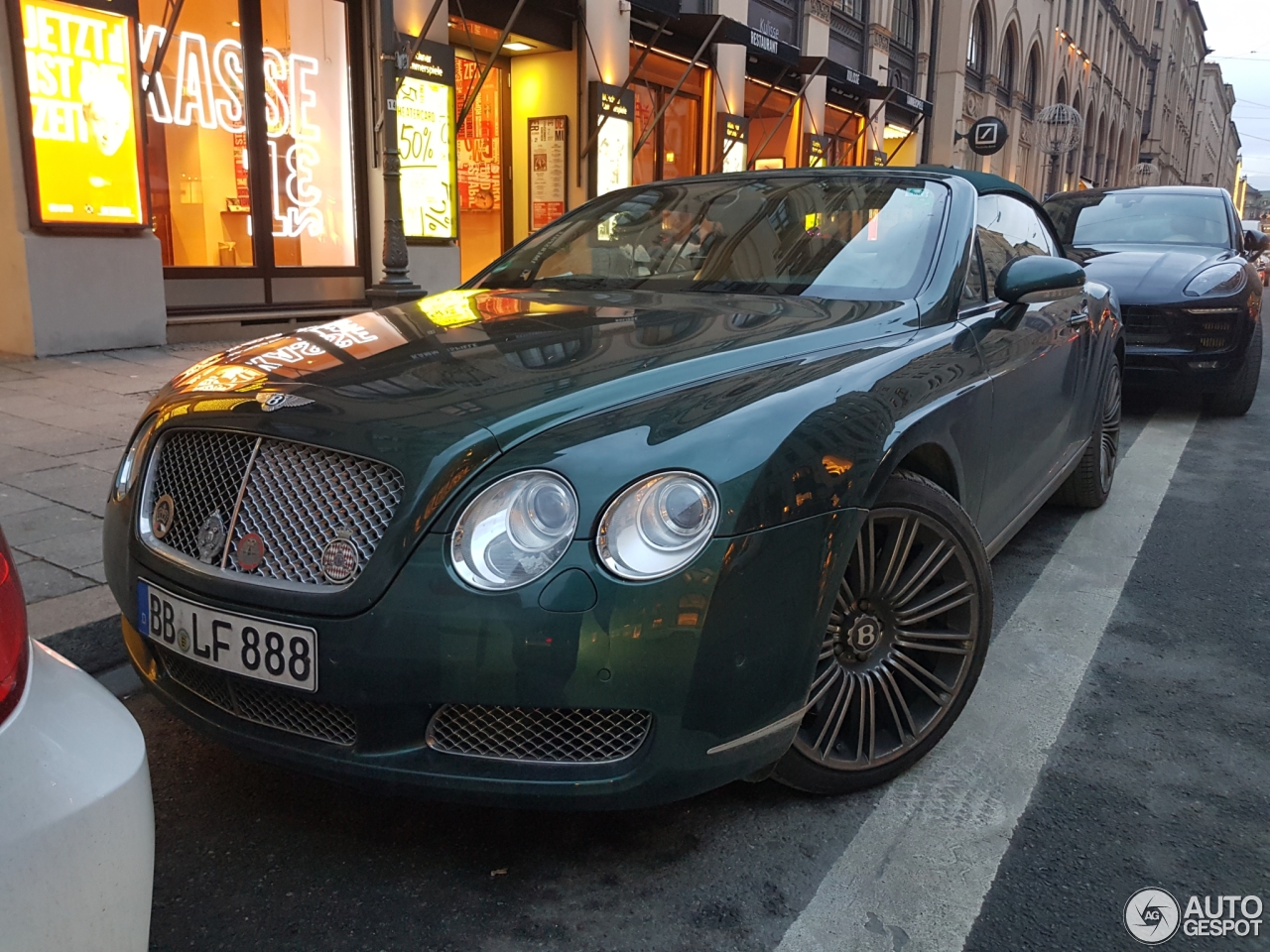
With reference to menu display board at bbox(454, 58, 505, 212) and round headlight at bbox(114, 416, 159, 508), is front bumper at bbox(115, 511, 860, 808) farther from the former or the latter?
menu display board at bbox(454, 58, 505, 212)

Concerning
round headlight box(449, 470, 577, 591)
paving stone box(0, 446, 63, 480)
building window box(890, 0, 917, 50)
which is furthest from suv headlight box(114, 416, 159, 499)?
building window box(890, 0, 917, 50)

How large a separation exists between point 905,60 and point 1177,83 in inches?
2324

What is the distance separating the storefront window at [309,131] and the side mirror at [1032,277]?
829 centimetres

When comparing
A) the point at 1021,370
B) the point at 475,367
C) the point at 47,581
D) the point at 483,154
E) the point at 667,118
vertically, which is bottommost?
the point at 47,581

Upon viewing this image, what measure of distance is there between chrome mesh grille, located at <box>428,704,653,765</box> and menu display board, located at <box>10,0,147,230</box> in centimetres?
709

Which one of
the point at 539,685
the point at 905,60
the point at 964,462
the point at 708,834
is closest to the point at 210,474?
the point at 539,685

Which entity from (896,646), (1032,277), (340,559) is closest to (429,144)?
(1032,277)

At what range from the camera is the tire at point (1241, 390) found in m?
7.07

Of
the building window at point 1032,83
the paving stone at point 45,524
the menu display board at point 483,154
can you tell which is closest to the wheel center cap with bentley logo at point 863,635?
the paving stone at point 45,524

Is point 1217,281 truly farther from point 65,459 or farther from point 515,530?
point 65,459

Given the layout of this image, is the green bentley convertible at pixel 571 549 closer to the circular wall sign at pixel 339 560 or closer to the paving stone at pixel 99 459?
the circular wall sign at pixel 339 560

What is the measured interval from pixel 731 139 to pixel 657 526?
49.0 ft

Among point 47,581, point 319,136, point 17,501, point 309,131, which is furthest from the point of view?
point 319,136

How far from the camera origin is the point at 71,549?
367 centimetres
